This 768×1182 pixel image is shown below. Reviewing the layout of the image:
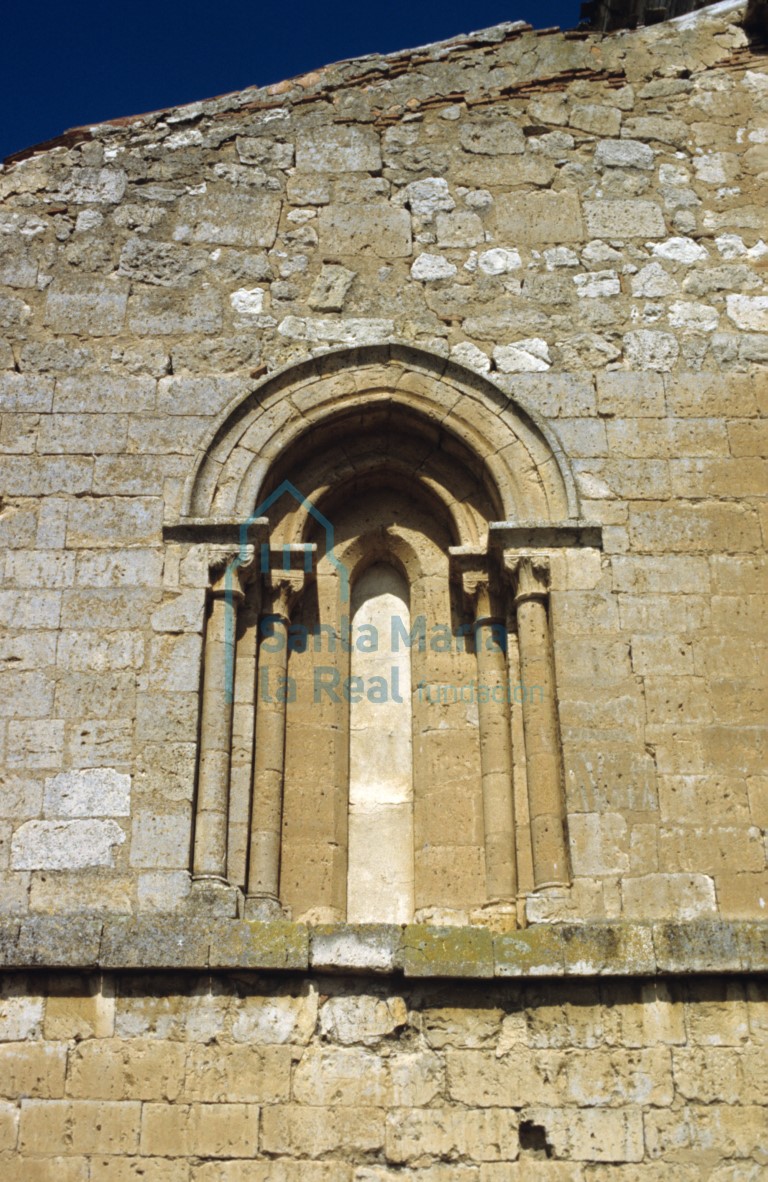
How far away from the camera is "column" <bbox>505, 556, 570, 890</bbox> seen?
276 inches

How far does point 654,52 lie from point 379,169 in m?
2.14

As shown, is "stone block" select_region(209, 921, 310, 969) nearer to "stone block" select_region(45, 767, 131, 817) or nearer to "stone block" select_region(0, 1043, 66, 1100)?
"stone block" select_region(0, 1043, 66, 1100)

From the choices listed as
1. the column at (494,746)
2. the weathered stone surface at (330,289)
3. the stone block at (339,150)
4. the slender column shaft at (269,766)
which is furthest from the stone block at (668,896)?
the stone block at (339,150)

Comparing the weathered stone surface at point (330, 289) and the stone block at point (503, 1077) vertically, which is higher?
the weathered stone surface at point (330, 289)

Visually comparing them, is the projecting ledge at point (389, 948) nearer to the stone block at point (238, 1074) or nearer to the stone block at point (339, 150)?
the stone block at point (238, 1074)

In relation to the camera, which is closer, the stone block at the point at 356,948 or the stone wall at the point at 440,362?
the stone block at the point at 356,948

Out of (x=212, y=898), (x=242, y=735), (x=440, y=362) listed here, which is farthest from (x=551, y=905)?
(x=440, y=362)

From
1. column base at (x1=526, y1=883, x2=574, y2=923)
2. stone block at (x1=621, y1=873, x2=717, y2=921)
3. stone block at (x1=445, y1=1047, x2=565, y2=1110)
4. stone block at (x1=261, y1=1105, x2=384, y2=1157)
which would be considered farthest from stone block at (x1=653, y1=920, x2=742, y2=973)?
stone block at (x1=261, y1=1105, x2=384, y2=1157)

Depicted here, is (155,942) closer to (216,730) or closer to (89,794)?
(89,794)

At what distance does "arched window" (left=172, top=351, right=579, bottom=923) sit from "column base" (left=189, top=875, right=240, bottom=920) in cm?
4

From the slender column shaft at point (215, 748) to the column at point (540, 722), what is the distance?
1.65m

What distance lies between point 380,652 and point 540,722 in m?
1.31

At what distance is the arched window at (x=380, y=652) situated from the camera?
734cm

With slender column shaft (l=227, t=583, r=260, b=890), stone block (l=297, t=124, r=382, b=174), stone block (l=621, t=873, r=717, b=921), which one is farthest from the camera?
stone block (l=297, t=124, r=382, b=174)
